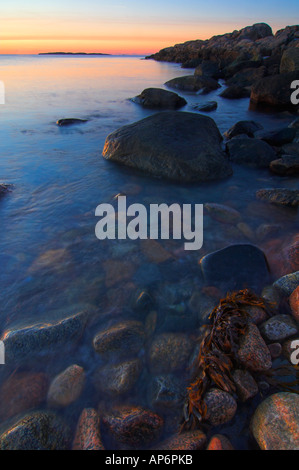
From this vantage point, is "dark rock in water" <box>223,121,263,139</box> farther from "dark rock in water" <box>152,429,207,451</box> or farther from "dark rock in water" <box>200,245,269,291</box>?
"dark rock in water" <box>152,429,207,451</box>

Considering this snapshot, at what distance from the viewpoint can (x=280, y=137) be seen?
7617 millimetres

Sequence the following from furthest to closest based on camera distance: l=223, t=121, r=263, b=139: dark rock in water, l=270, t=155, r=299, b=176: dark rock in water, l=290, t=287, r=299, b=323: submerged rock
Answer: l=223, t=121, r=263, b=139: dark rock in water < l=270, t=155, r=299, b=176: dark rock in water < l=290, t=287, r=299, b=323: submerged rock

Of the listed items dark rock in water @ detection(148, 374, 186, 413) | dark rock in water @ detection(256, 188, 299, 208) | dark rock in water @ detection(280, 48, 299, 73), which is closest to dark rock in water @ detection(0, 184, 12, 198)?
dark rock in water @ detection(148, 374, 186, 413)

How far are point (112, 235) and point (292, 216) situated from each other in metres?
2.94

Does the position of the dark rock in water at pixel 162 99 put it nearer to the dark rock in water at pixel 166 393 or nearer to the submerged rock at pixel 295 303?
the submerged rock at pixel 295 303

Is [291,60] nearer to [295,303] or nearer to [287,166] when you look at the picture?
[287,166]

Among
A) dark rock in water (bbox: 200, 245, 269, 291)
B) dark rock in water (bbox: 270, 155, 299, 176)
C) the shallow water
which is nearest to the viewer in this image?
the shallow water

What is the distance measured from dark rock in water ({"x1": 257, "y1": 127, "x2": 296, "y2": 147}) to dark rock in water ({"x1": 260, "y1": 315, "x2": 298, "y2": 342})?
6.46m

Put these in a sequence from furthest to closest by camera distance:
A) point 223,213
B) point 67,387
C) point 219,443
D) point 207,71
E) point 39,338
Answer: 1. point 207,71
2. point 223,213
3. point 39,338
4. point 67,387
5. point 219,443

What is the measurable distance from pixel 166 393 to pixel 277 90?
14.5 m

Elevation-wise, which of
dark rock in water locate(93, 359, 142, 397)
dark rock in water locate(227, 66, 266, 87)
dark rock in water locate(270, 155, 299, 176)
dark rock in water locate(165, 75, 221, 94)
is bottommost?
dark rock in water locate(93, 359, 142, 397)

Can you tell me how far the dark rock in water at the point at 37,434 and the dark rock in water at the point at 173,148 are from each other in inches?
189

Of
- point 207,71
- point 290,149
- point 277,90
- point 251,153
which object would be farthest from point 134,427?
A: point 207,71

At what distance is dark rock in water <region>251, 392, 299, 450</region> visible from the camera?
69.7 inches
